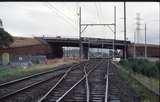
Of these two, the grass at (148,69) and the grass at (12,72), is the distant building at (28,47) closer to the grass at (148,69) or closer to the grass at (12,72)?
the grass at (12,72)

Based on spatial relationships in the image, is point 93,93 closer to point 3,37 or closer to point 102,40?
point 3,37

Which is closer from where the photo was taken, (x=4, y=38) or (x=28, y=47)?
(x=4, y=38)

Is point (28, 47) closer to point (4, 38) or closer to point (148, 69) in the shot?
point (4, 38)

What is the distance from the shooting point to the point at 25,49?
91438 millimetres

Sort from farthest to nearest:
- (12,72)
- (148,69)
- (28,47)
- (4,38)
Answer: (28,47)
(4,38)
(12,72)
(148,69)

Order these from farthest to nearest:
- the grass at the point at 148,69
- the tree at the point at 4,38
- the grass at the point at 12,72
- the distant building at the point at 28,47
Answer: the distant building at the point at 28,47
the tree at the point at 4,38
the grass at the point at 12,72
the grass at the point at 148,69

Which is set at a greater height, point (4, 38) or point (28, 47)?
point (4, 38)

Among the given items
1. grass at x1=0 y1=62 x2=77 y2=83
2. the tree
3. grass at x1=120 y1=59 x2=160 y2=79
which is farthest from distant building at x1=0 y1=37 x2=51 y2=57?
grass at x1=120 y1=59 x2=160 y2=79

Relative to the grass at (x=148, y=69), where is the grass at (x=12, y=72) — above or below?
below

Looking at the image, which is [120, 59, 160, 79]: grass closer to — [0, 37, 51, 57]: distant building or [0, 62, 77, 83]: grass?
[0, 62, 77, 83]: grass

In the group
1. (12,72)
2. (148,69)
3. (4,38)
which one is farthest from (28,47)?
(148,69)

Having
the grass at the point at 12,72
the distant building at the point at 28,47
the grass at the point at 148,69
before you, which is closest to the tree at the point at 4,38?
the distant building at the point at 28,47

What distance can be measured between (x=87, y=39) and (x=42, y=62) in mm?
46084

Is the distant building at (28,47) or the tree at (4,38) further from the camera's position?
the distant building at (28,47)
